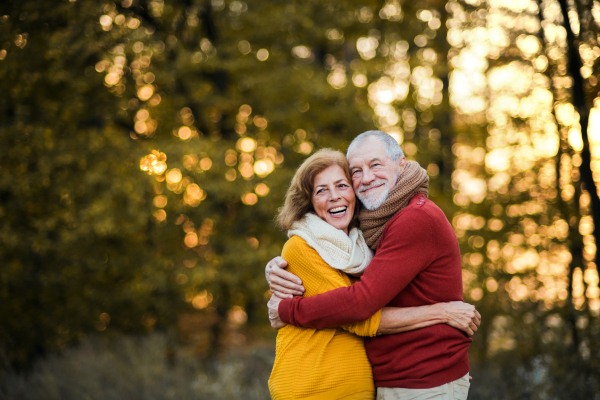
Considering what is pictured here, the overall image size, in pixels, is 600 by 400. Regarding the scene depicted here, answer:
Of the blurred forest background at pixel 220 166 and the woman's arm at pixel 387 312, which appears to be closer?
the woman's arm at pixel 387 312

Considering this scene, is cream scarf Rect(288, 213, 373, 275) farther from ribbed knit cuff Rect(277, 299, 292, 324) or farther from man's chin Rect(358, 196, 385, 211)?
ribbed knit cuff Rect(277, 299, 292, 324)

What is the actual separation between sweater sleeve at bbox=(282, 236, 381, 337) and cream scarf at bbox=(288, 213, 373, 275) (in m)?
0.04

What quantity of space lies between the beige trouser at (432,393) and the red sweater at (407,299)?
0.09 feet

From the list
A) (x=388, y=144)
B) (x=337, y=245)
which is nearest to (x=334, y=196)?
(x=337, y=245)

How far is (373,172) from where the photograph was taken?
246cm

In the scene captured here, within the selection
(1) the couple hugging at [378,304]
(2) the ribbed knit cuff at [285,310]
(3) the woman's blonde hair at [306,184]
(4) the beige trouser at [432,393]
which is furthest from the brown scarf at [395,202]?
(4) the beige trouser at [432,393]

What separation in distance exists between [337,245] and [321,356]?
0.55 m

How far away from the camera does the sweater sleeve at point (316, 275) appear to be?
7.13ft

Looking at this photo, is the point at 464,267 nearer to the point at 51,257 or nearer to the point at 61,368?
the point at 61,368

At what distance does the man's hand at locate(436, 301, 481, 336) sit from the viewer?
218 centimetres

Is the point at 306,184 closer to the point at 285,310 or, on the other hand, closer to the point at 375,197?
the point at 375,197

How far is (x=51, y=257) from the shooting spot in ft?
27.8

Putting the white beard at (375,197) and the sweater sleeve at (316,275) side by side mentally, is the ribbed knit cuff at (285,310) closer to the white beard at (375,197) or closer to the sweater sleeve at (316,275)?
the sweater sleeve at (316,275)

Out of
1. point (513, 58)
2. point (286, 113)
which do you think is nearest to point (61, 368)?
point (286, 113)
